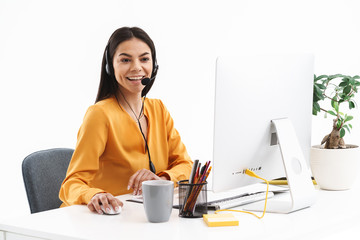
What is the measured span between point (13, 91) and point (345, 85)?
79.0 inches

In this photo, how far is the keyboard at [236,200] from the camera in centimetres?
157

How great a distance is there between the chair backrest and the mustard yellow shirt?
16 centimetres

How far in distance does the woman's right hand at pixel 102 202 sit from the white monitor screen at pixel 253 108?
0.31 metres

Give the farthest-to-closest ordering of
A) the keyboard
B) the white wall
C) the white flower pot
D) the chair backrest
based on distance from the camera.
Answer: the white wall → the chair backrest → the white flower pot → the keyboard

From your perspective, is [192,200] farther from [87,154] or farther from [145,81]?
[145,81]

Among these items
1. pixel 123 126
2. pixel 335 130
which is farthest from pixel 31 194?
pixel 335 130

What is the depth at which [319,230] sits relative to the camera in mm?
1381

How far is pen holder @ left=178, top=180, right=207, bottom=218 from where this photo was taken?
1.45 metres

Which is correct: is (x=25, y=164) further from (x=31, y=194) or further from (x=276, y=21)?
(x=276, y=21)

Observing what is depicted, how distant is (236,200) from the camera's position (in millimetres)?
1645

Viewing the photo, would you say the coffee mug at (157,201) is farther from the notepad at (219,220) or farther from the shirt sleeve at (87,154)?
the shirt sleeve at (87,154)

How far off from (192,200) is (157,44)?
7.54ft

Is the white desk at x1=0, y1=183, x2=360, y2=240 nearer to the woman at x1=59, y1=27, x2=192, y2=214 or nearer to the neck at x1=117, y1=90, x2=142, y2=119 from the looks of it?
the woman at x1=59, y1=27, x2=192, y2=214

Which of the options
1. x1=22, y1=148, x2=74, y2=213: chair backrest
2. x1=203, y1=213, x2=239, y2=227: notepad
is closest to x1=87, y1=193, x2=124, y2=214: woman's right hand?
x1=203, y1=213, x2=239, y2=227: notepad
